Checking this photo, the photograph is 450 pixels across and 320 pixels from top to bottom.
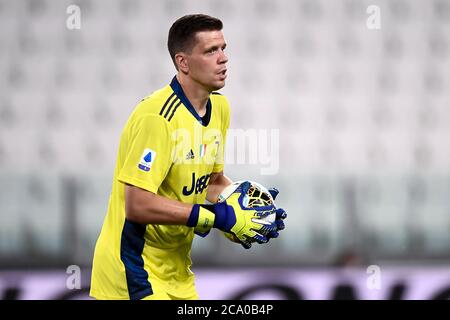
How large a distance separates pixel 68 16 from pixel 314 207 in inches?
75.3

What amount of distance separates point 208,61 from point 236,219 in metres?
0.62

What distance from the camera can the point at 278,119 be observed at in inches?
216

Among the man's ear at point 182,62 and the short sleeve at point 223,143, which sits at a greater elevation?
the man's ear at point 182,62

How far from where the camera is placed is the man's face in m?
3.46

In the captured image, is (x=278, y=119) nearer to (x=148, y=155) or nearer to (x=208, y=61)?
(x=208, y=61)

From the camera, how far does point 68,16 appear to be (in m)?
5.62

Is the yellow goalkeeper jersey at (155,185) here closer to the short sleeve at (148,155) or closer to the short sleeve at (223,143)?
the short sleeve at (148,155)

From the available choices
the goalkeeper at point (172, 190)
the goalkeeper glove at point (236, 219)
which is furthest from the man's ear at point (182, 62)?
the goalkeeper glove at point (236, 219)

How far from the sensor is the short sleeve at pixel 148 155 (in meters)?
3.24

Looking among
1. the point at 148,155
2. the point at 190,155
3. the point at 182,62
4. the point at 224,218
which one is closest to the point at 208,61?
the point at 182,62

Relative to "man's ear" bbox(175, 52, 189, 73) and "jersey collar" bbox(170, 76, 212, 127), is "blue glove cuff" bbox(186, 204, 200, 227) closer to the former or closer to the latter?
"jersey collar" bbox(170, 76, 212, 127)

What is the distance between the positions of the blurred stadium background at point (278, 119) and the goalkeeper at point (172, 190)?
169 centimetres

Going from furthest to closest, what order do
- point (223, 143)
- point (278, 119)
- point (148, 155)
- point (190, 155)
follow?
point (278, 119)
point (223, 143)
point (190, 155)
point (148, 155)

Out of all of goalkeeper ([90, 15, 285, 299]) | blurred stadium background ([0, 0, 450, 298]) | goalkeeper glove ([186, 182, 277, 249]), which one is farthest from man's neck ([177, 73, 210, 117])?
blurred stadium background ([0, 0, 450, 298])
